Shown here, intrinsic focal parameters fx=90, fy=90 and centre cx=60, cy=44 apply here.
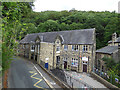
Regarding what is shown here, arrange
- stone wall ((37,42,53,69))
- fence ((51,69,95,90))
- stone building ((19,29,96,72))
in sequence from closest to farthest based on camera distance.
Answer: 1. fence ((51,69,95,90))
2. stone building ((19,29,96,72))
3. stone wall ((37,42,53,69))

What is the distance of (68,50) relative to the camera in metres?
19.5

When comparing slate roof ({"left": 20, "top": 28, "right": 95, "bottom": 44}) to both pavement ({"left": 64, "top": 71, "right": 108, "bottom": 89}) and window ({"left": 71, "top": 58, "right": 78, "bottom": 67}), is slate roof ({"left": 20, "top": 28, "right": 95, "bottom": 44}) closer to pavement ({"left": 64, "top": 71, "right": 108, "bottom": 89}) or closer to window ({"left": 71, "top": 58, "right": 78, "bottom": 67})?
window ({"left": 71, "top": 58, "right": 78, "bottom": 67})

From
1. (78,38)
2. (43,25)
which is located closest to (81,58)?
(78,38)

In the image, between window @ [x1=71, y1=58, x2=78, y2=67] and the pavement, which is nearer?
the pavement

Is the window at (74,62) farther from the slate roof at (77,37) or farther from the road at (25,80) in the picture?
the road at (25,80)

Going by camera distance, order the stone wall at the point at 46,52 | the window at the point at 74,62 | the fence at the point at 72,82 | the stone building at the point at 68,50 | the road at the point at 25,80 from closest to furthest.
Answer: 1. the road at the point at 25,80
2. the fence at the point at 72,82
3. the stone building at the point at 68,50
4. the stone wall at the point at 46,52
5. the window at the point at 74,62

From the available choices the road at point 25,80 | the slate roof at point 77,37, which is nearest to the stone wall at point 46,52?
the slate roof at point 77,37

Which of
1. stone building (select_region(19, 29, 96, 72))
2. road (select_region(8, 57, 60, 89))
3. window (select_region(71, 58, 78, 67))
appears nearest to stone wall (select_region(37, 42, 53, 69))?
stone building (select_region(19, 29, 96, 72))

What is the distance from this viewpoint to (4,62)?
1918 mm

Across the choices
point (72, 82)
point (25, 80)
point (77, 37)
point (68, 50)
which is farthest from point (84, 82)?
point (77, 37)

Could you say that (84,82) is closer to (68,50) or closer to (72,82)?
(72,82)

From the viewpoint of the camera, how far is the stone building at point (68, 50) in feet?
57.4

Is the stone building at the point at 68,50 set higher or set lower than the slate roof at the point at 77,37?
lower

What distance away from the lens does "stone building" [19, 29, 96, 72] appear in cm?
1748
